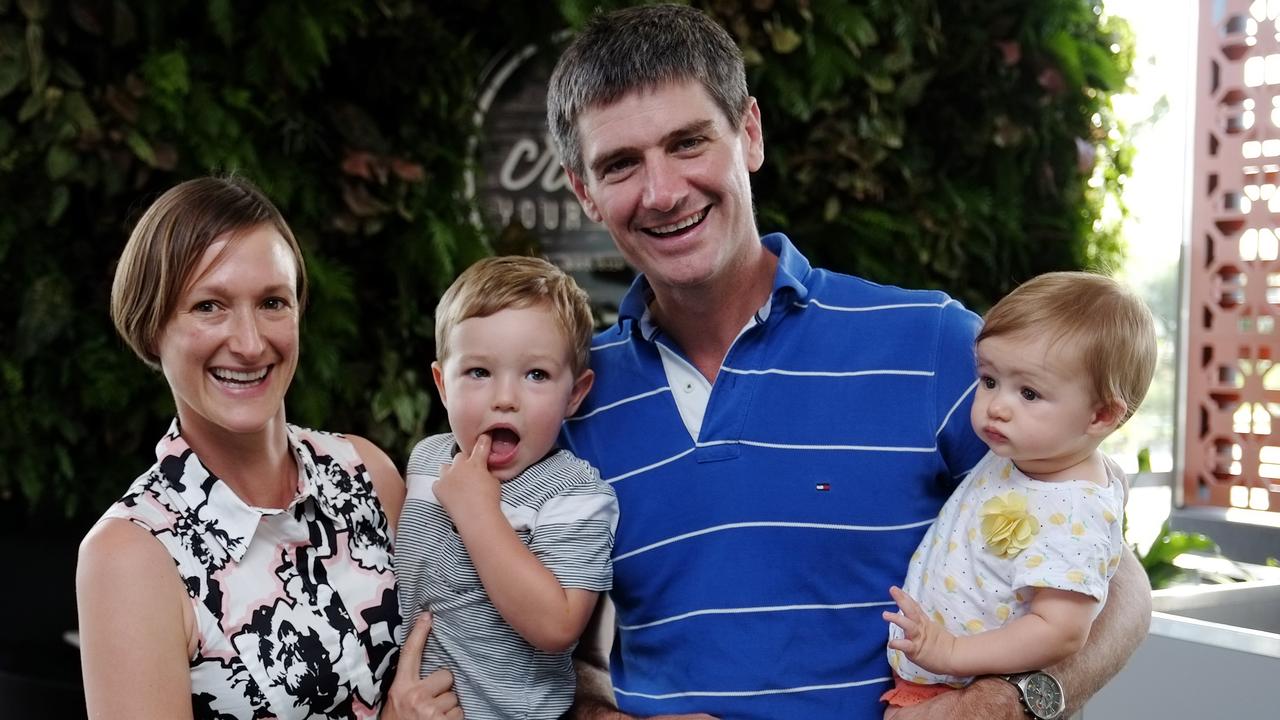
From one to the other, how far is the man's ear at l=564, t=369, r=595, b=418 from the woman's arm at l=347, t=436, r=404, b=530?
0.31m

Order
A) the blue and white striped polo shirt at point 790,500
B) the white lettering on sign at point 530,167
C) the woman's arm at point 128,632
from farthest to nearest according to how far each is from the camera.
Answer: the white lettering on sign at point 530,167 < the blue and white striped polo shirt at point 790,500 < the woman's arm at point 128,632

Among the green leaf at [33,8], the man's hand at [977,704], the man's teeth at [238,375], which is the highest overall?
the green leaf at [33,8]

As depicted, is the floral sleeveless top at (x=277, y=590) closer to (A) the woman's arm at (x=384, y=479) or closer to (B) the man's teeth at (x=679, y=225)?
(A) the woman's arm at (x=384, y=479)

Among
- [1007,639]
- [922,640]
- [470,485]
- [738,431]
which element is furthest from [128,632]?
[1007,639]

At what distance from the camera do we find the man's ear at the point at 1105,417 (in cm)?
158

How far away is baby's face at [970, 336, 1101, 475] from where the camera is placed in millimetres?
1564

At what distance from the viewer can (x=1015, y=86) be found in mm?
4176

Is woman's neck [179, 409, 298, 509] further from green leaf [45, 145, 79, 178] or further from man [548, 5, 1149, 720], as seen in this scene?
green leaf [45, 145, 79, 178]

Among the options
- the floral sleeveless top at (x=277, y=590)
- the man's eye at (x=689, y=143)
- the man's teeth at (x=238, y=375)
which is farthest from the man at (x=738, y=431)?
the man's teeth at (x=238, y=375)

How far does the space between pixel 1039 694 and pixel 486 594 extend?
76cm

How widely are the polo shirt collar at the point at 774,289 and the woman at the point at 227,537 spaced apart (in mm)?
514

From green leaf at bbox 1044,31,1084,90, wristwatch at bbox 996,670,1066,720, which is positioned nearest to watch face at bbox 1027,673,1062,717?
wristwatch at bbox 996,670,1066,720

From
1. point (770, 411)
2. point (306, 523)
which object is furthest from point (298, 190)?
point (770, 411)

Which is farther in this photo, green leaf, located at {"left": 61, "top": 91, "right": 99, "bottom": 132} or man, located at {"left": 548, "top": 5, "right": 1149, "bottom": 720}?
green leaf, located at {"left": 61, "top": 91, "right": 99, "bottom": 132}
